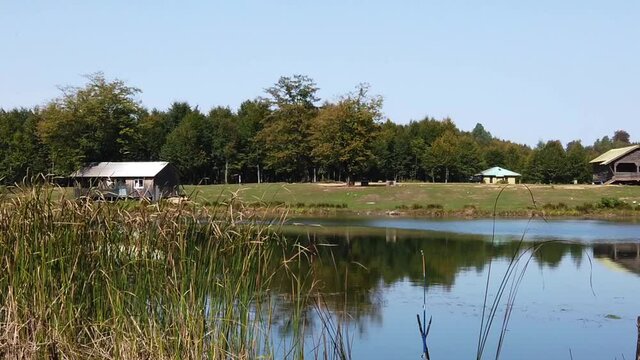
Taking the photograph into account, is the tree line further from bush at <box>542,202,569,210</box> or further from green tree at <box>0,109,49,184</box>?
bush at <box>542,202,569,210</box>

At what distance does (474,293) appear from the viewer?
66.6 feet

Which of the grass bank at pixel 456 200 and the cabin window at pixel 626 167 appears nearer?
the grass bank at pixel 456 200

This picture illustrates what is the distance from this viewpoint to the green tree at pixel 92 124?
70.2 metres

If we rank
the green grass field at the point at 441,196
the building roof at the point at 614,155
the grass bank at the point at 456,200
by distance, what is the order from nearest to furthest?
the grass bank at the point at 456,200 < the green grass field at the point at 441,196 < the building roof at the point at 614,155

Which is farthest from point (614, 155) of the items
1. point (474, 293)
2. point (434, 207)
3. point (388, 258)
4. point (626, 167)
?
point (474, 293)

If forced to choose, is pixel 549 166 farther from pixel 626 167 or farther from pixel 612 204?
pixel 612 204

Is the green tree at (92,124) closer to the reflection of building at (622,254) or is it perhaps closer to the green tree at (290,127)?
the green tree at (290,127)

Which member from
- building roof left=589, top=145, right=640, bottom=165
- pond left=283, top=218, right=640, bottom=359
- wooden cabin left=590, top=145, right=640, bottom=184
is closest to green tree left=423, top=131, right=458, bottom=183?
building roof left=589, top=145, right=640, bottom=165

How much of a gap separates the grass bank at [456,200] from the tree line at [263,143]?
30.7ft

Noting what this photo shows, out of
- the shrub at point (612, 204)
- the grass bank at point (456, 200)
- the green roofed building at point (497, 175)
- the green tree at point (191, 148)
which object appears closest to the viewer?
the grass bank at point (456, 200)

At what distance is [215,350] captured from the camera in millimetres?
7805

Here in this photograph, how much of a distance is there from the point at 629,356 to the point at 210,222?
29.9 feet

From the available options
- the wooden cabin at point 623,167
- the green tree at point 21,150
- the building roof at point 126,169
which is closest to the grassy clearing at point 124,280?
the building roof at point 126,169

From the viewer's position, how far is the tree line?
72.6 m
